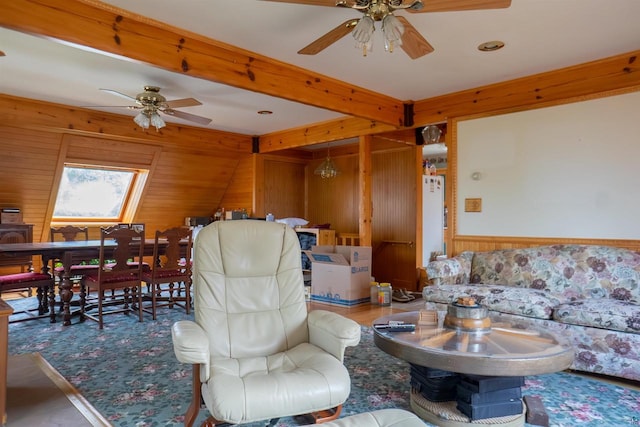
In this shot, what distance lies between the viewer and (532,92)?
4.09 meters

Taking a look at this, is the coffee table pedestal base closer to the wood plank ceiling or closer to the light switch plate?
the light switch plate

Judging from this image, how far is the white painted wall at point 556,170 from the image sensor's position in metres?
3.57

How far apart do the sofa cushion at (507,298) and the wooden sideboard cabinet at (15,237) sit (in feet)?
16.5

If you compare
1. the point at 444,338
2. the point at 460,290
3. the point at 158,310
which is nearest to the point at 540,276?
the point at 460,290

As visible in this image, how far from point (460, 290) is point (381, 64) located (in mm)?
2123

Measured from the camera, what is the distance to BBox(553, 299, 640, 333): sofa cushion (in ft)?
8.85

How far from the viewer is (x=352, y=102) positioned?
4.49 m

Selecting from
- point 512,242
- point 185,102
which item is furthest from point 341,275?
point 185,102

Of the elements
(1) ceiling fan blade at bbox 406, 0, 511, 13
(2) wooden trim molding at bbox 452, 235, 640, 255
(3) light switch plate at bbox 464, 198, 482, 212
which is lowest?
(2) wooden trim molding at bbox 452, 235, 640, 255

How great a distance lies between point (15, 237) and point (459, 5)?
5.64 m

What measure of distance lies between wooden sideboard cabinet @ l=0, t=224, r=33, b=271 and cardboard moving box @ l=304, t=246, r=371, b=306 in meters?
3.69

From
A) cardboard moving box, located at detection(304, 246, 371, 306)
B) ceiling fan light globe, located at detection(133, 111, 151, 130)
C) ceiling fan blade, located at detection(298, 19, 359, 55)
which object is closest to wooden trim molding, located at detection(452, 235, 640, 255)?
cardboard moving box, located at detection(304, 246, 371, 306)

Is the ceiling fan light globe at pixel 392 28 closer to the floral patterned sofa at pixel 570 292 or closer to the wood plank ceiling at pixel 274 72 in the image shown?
the wood plank ceiling at pixel 274 72

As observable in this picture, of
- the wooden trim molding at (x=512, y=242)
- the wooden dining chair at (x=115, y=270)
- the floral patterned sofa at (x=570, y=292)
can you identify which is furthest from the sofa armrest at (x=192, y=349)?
the wooden trim molding at (x=512, y=242)
